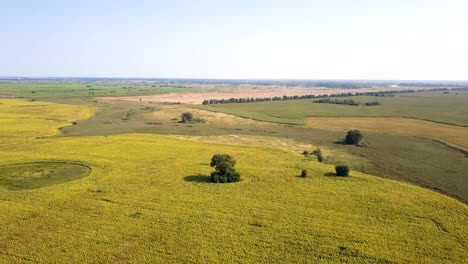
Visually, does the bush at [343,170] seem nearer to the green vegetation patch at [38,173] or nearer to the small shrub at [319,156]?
the small shrub at [319,156]

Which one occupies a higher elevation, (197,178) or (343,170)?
(343,170)

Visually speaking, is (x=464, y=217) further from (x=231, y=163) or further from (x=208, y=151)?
(x=208, y=151)

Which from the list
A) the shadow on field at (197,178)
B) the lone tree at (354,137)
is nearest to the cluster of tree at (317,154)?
the lone tree at (354,137)

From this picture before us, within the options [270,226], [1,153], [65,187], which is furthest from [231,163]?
[1,153]

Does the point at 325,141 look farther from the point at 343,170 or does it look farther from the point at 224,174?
the point at 224,174

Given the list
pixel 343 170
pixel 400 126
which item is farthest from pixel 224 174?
pixel 400 126
